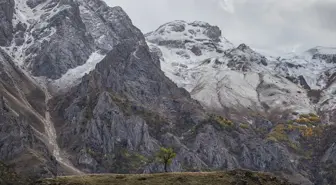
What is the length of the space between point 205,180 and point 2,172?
154 feet

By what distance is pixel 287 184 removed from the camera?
397 ft

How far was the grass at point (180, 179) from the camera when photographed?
4562 inches

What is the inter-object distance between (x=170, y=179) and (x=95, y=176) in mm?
18848

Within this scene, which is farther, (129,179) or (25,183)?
(129,179)

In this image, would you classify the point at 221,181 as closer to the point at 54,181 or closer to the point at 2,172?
the point at 54,181

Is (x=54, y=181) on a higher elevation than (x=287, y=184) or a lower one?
lower

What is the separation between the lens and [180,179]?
387 ft

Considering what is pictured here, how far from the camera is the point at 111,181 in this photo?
11712cm

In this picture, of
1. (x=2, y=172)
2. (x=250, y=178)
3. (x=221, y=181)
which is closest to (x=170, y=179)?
(x=221, y=181)

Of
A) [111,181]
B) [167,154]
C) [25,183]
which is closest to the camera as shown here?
[25,183]

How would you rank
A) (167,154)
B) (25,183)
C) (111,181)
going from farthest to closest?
(167,154) < (111,181) < (25,183)

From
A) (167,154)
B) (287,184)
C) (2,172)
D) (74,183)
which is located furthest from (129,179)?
(167,154)

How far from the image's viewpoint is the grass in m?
116

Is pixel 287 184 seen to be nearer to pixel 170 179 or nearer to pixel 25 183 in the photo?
pixel 170 179
